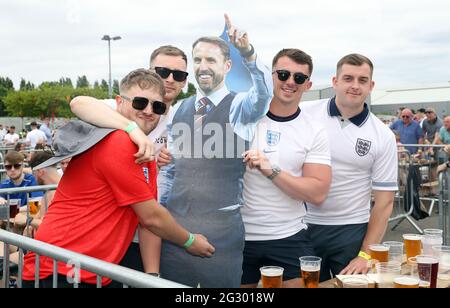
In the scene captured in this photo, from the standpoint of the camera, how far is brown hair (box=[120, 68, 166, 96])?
2.53 m

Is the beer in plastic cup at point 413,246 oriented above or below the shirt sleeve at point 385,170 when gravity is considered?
below

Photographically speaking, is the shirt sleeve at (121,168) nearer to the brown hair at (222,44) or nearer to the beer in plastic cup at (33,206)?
the brown hair at (222,44)

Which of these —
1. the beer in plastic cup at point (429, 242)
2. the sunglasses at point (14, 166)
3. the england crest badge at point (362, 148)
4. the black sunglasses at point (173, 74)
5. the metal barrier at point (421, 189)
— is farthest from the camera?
the metal barrier at point (421, 189)

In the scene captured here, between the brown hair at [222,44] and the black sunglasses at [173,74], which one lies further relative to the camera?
the black sunglasses at [173,74]

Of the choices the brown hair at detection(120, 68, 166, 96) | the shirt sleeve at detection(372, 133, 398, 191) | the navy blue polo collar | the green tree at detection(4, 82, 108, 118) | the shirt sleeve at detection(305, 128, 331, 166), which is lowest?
the shirt sleeve at detection(372, 133, 398, 191)

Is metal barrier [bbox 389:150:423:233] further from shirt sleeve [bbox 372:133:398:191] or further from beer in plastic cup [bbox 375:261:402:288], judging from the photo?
beer in plastic cup [bbox 375:261:402:288]

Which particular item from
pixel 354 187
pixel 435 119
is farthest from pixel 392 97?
pixel 354 187

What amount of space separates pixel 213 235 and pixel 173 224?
279 millimetres

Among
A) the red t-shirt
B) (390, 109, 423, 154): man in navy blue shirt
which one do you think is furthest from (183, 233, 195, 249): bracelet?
(390, 109, 423, 154): man in navy blue shirt

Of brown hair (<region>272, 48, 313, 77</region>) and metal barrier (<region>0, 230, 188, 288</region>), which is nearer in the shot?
metal barrier (<region>0, 230, 188, 288</region>)

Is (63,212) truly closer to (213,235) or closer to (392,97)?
(213,235)

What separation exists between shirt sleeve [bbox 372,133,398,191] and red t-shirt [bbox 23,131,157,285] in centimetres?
164

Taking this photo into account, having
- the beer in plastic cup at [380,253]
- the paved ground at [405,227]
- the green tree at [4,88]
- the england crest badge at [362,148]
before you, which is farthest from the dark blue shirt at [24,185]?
the green tree at [4,88]

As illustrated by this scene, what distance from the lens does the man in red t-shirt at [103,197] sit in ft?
7.55
